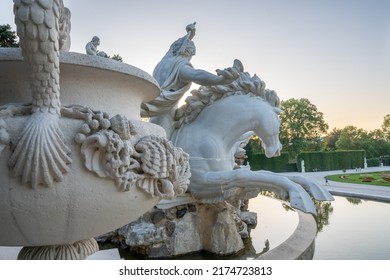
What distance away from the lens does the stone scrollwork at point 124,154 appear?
1.03 meters

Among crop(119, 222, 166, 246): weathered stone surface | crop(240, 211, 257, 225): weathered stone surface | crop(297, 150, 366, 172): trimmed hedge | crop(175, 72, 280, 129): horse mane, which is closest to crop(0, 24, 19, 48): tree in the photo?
crop(175, 72, 280, 129): horse mane

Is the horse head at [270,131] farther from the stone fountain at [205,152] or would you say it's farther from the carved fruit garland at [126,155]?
the carved fruit garland at [126,155]

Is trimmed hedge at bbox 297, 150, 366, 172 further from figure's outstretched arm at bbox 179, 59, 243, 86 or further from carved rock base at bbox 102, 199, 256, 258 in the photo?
figure's outstretched arm at bbox 179, 59, 243, 86

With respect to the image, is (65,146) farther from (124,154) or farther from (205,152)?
(205,152)

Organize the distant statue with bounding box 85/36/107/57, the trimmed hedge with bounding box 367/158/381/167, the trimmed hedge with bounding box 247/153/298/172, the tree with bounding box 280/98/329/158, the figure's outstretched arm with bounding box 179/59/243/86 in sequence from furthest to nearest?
the tree with bounding box 280/98/329/158, the trimmed hedge with bounding box 247/153/298/172, the trimmed hedge with bounding box 367/158/381/167, the distant statue with bounding box 85/36/107/57, the figure's outstretched arm with bounding box 179/59/243/86

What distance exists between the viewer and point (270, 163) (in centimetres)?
1895

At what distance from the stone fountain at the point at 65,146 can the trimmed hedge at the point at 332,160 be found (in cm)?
1540

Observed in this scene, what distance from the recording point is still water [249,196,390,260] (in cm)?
300

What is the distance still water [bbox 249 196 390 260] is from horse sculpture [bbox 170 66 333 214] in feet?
2.71

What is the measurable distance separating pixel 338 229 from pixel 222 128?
92.0 inches

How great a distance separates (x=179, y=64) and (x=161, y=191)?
1771mm

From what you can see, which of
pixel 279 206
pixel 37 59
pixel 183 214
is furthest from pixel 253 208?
pixel 37 59

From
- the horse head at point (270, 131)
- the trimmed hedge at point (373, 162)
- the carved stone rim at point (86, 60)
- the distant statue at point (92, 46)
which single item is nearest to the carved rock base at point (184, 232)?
the horse head at point (270, 131)

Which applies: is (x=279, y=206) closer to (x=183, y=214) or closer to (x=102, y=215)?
(x=183, y=214)
